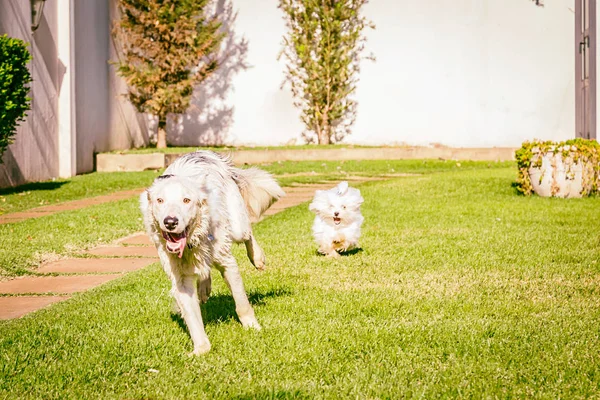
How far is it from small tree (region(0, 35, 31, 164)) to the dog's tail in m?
6.49

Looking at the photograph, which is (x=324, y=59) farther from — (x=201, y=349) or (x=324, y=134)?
(x=201, y=349)

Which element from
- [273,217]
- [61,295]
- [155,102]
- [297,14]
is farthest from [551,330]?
[297,14]

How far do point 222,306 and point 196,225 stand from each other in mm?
1193

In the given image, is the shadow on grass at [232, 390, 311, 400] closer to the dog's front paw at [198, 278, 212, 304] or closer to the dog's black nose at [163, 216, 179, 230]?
the dog's black nose at [163, 216, 179, 230]

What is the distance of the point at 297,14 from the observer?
66.1ft

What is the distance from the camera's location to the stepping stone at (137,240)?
770 centimetres

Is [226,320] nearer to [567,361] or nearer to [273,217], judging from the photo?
[567,361]

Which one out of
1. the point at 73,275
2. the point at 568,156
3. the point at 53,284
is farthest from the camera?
the point at 568,156

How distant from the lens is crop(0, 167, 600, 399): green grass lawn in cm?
353

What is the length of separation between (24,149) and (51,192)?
1414mm

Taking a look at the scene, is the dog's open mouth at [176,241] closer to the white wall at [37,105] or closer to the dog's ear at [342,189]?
the dog's ear at [342,189]

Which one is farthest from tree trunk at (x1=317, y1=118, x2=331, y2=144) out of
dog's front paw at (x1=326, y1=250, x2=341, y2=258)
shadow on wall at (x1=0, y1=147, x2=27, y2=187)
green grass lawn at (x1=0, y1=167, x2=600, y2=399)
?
dog's front paw at (x1=326, y1=250, x2=341, y2=258)

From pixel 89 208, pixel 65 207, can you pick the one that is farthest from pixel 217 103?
pixel 89 208

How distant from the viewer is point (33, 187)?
41.4ft
